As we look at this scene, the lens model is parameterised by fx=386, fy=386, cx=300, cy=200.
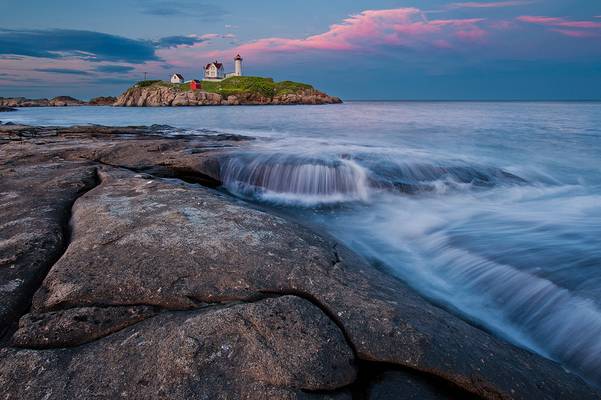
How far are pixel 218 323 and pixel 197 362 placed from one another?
0.37m

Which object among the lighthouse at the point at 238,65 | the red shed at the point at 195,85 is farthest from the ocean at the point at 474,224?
Answer: the lighthouse at the point at 238,65

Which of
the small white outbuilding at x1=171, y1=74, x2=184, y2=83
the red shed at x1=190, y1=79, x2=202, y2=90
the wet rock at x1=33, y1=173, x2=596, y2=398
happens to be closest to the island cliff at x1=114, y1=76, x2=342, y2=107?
the red shed at x1=190, y1=79, x2=202, y2=90

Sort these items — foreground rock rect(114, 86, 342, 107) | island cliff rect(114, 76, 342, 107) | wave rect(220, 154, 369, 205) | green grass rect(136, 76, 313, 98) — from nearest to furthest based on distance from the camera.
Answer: wave rect(220, 154, 369, 205), foreground rock rect(114, 86, 342, 107), island cliff rect(114, 76, 342, 107), green grass rect(136, 76, 313, 98)

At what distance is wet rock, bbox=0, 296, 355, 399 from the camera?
254 cm

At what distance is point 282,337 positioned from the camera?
9.70 ft

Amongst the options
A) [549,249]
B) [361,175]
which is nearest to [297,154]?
[361,175]

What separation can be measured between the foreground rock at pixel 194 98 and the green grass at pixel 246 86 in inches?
62.2

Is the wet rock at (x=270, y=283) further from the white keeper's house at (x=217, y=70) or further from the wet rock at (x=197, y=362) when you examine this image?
the white keeper's house at (x=217, y=70)

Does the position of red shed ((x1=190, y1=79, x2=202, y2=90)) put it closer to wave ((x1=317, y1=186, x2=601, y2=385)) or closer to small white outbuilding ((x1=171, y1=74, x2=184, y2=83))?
small white outbuilding ((x1=171, y1=74, x2=184, y2=83))

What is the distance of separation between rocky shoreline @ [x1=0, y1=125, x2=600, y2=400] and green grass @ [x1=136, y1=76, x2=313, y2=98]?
12172cm

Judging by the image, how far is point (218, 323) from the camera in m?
3.01

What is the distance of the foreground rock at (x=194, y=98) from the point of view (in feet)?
381

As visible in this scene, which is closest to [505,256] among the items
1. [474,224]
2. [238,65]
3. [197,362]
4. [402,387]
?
[474,224]

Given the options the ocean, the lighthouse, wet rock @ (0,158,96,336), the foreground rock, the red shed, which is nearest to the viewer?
wet rock @ (0,158,96,336)
